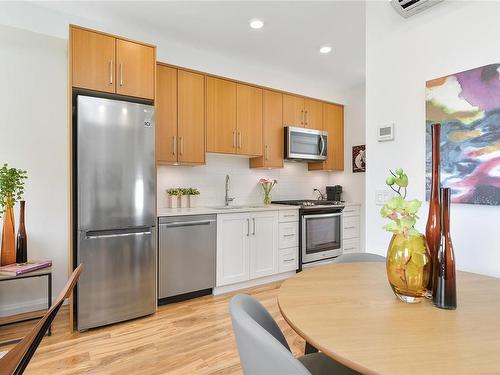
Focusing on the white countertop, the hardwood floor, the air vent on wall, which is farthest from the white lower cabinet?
the air vent on wall

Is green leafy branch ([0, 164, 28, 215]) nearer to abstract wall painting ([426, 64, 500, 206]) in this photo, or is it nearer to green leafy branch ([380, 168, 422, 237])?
green leafy branch ([380, 168, 422, 237])

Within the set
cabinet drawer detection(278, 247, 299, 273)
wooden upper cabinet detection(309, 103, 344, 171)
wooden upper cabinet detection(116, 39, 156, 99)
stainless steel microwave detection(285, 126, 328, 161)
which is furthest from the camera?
wooden upper cabinet detection(309, 103, 344, 171)

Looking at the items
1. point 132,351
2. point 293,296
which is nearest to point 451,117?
point 293,296

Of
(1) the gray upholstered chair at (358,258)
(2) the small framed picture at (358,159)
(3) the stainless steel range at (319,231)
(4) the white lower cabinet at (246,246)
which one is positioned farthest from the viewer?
(2) the small framed picture at (358,159)

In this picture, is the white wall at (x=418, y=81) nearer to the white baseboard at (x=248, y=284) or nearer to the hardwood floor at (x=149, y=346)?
the hardwood floor at (x=149, y=346)

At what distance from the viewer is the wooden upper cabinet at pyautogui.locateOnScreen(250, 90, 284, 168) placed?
12.9 ft

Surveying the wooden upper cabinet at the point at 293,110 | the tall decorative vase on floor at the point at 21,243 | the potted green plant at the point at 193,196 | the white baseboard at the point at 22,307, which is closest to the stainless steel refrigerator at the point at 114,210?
the tall decorative vase on floor at the point at 21,243

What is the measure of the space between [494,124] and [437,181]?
790 mm

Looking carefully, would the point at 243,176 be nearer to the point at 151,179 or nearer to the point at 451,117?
the point at 151,179

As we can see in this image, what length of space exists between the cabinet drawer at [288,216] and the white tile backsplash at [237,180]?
629mm

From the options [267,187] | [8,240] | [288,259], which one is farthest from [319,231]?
[8,240]

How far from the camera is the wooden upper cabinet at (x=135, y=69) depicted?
2.52m

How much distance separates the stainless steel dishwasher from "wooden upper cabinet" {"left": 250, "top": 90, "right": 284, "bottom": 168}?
121cm

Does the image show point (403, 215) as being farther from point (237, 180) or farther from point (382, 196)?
point (237, 180)
